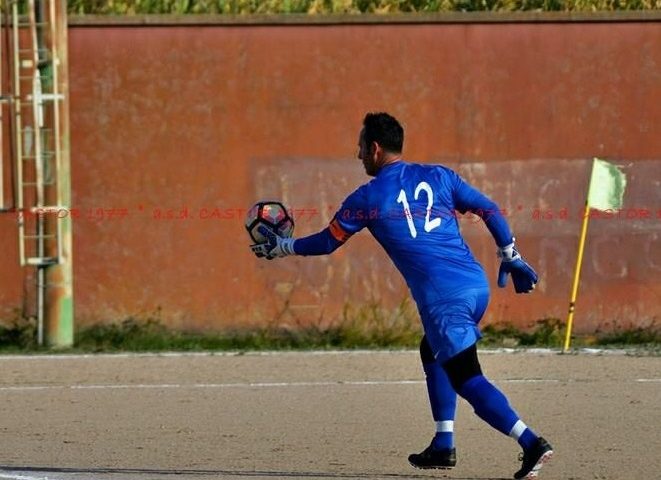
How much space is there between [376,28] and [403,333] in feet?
9.74

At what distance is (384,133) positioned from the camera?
7.46 metres

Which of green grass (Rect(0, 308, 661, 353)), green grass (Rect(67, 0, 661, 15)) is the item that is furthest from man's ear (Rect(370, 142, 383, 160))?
green grass (Rect(67, 0, 661, 15))

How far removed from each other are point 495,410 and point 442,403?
45cm

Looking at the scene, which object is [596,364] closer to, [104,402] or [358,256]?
[358,256]

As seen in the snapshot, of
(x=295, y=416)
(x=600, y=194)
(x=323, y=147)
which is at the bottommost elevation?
(x=295, y=416)

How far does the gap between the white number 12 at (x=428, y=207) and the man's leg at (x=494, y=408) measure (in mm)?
635

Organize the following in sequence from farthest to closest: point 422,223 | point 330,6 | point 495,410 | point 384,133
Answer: point 330,6
point 384,133
point 422,223
point 495,410

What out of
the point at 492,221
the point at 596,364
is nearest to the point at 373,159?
the point at 492,221

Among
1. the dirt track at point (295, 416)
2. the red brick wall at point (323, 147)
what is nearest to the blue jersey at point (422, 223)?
the dirt track at point (295, 416)

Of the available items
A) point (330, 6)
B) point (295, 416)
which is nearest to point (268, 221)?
point (295, 416)

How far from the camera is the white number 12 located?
7.34 meters

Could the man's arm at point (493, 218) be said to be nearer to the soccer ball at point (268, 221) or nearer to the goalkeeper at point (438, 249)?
the goalkeeper at point (438, 249)

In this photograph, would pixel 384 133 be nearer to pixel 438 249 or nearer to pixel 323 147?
pixel 438 249

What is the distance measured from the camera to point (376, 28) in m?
14.3
